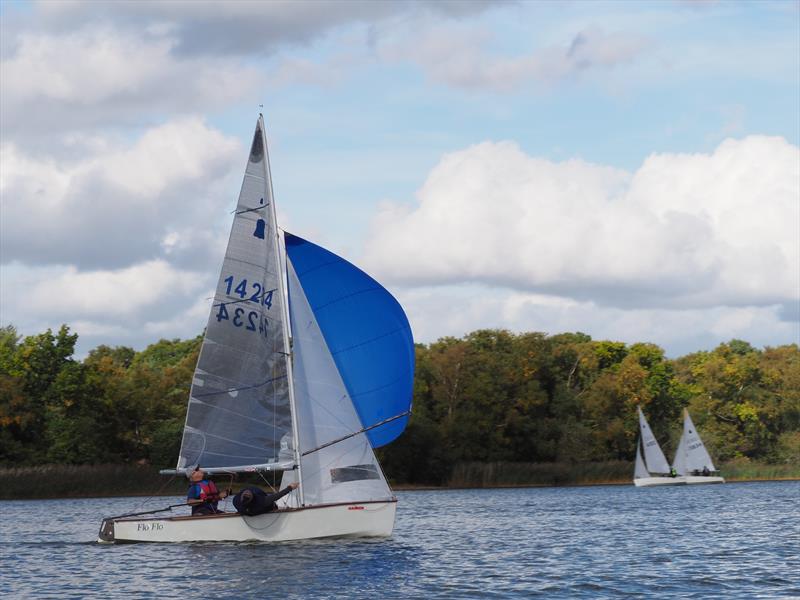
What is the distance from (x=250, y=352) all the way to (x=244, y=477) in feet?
137

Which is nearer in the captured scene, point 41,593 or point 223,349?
point 41,593

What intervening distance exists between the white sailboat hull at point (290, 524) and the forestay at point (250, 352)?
6.34 feet

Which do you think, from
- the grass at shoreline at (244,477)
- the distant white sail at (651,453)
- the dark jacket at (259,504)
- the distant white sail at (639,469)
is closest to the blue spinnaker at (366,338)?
the dark jacket at (259,504)

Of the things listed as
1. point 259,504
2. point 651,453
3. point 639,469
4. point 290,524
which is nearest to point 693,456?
point 651,453

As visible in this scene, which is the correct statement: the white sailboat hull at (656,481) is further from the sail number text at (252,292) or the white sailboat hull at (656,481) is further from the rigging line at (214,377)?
the sail number text at (252,292)

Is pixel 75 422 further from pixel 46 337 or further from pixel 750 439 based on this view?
pixel 750 439

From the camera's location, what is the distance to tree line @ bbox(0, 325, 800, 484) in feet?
266

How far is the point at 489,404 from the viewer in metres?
95.4

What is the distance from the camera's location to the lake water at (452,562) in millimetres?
25844

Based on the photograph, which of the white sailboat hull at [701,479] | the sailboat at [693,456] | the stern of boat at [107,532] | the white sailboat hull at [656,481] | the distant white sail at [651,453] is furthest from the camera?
the sailboat at [693,456]

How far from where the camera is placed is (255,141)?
1309 inches

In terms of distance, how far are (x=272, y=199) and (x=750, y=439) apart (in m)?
81.3

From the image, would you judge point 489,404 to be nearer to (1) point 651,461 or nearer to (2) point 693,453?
(1) point 651,461

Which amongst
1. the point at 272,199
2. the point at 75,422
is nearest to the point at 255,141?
the point at 272,199
